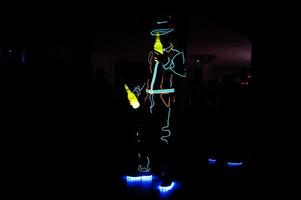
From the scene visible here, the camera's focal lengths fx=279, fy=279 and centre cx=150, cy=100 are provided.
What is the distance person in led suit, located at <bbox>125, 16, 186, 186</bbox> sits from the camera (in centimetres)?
453

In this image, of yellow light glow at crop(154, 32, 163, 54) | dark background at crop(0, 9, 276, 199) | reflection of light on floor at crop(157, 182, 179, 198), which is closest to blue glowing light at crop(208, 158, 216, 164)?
dark background at crop(0, 9, 276, 199)

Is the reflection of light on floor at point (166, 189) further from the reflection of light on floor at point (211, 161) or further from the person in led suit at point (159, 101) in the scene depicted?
the reflection of light on floor at point (211, 161)

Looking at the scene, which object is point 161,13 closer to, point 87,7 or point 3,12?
point 87,7

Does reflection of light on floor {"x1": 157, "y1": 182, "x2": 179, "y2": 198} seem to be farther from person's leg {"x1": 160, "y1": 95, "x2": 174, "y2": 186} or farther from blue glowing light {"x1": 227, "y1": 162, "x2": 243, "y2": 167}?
blue glowing light {"x1": 227, "y1": 162, "x2": 243, "y2": 167}

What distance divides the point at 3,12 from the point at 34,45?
420cm

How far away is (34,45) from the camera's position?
9477 millimetres

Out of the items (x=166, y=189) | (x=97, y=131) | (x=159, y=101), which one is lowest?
(x=166, y=189)

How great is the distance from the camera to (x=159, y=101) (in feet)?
15.0

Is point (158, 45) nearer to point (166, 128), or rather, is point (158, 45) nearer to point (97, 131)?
point (166, 128)

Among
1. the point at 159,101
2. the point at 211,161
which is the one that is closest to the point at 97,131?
the point at 159,101

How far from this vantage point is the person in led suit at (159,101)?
14.9 feet

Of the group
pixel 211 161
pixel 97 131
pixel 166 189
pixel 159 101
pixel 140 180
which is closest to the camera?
pixel 166 189

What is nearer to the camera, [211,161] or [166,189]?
[166,189]

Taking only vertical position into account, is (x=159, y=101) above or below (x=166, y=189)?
above
